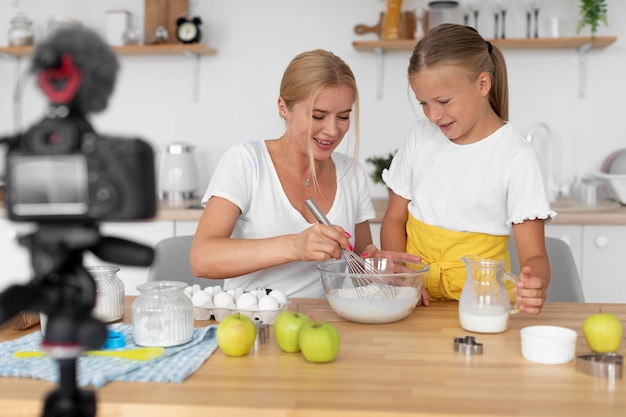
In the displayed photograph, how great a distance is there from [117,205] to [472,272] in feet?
3.21

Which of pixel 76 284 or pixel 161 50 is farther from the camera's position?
pixel 161 50

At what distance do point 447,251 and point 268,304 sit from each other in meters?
0.59

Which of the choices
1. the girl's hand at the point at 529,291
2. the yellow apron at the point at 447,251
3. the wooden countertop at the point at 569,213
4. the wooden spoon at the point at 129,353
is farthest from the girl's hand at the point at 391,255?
the wooden countertop at the point at 569,213

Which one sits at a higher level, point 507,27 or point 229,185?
point 507,27

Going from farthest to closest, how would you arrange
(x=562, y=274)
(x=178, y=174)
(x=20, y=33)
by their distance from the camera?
(x=20, y=33), (x=178, y=174), (x=562, y=274)

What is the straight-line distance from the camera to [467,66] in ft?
5.63

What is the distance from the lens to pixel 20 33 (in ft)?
11.4

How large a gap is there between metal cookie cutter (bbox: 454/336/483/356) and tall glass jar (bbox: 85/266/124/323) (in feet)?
2.23

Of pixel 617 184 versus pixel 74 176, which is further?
pixel 617 184

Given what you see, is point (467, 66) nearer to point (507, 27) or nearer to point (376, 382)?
point (376, 382)

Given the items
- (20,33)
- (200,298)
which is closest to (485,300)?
(200,298)

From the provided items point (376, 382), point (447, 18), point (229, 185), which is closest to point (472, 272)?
point (376, 382)

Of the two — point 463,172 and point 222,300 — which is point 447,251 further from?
point 222,300

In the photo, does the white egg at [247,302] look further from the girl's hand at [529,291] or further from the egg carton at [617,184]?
the egg carton at [617,184]
